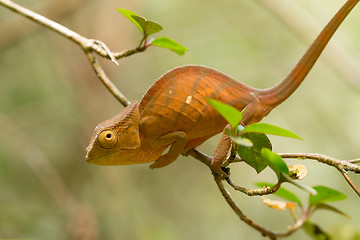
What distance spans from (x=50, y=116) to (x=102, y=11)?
125 centimetres

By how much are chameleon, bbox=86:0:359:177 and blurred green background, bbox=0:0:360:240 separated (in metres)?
1.77

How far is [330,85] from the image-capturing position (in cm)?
500

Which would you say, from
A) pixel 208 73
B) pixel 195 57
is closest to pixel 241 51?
pixel 195 57

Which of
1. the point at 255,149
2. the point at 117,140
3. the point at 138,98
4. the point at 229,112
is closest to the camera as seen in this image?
the point at 229,112

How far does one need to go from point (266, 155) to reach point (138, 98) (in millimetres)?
3462

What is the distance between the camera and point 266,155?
3.22 feet

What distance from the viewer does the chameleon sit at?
4.69 ft

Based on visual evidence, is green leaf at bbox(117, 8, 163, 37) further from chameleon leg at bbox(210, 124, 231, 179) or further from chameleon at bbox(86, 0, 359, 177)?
chameleon leg at bbox(210, 124, 231, 179)

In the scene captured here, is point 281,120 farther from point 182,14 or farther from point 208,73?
point 208,73

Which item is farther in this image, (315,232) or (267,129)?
(315,232)

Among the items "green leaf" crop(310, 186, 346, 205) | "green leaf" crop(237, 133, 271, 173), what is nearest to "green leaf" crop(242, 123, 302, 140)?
"green leaf" crop(237, 133, 271, 173)

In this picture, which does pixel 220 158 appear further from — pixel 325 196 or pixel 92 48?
pixel 92 48

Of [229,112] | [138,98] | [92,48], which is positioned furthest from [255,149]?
[138,98]

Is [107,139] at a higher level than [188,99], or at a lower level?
lower
